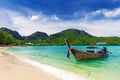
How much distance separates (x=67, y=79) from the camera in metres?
7.99

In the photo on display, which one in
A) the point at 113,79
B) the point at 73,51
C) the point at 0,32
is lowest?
the point at 113,79

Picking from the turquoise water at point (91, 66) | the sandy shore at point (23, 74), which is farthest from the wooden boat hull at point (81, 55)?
the sandy shore at point (23, 74)

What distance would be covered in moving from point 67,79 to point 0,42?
265 ft

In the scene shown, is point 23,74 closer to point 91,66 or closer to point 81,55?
point 91,66

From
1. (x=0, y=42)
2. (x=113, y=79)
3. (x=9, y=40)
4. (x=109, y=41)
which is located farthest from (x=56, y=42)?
(x=113, y=79)

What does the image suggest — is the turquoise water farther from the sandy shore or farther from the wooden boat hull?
the sandy shore

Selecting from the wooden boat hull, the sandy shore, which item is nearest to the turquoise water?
the wooden boat hull

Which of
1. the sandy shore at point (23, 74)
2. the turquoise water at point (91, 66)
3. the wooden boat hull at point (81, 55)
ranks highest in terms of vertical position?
the wooden boat hull at point (81, 55)

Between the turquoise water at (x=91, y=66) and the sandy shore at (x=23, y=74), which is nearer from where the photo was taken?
the sandy shore at (x=23, y=74)

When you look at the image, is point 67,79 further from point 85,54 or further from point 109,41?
point 109,41

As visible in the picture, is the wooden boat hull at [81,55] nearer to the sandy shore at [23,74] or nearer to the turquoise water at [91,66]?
the turquoise water at [91,66]

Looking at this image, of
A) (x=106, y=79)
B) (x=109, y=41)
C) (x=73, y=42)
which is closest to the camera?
(x=106, y=79)

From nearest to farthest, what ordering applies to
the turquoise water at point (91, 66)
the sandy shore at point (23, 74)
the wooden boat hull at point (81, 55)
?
the sandy shore at point (23, 74) → the turquoise water at point (91, 66) → the wooden boat hull at point (81, 55)

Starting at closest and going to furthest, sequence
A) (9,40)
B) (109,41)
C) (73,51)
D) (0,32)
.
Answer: (73,51) < (0,32) < (9,40) < (109,41)
